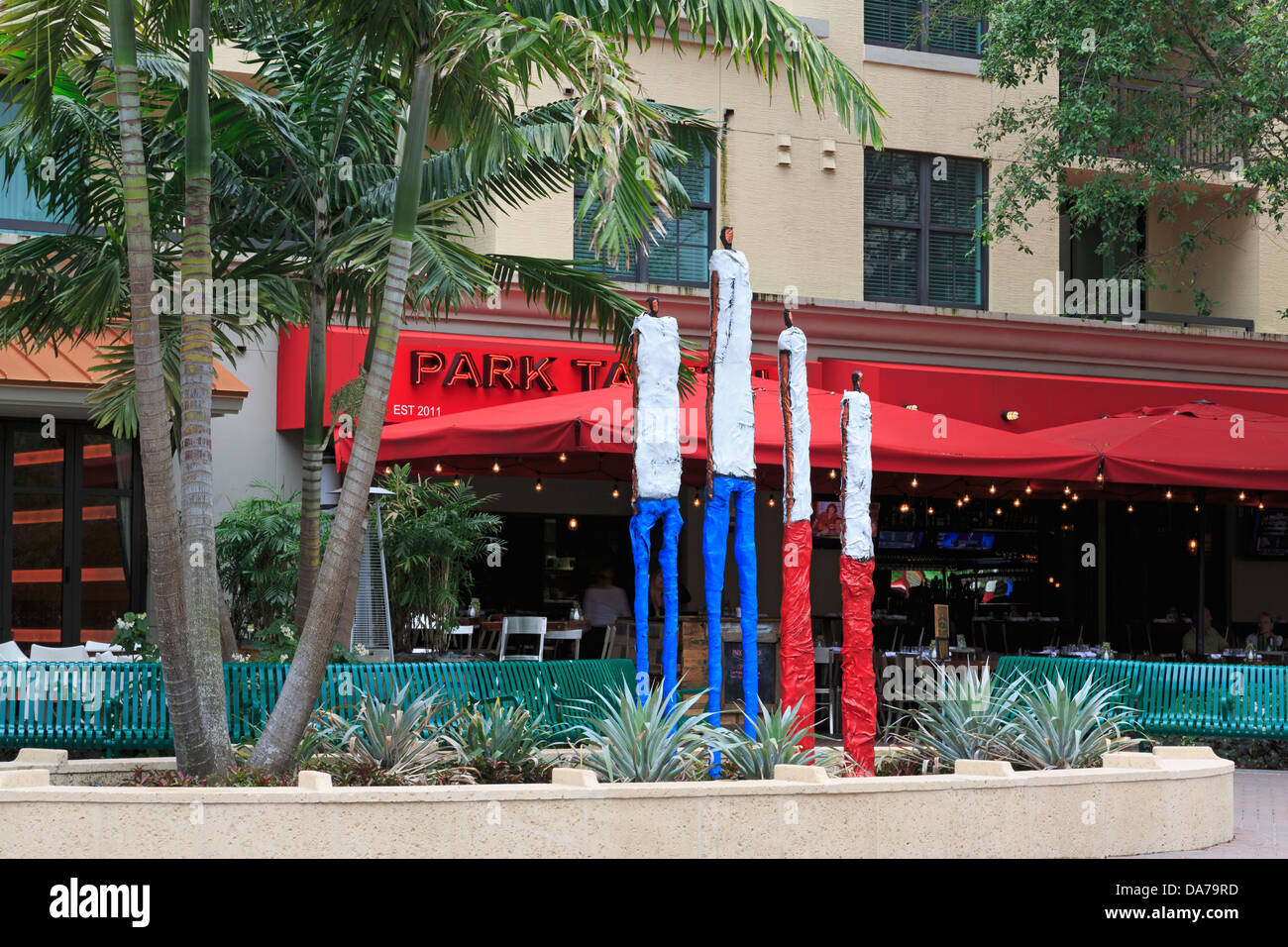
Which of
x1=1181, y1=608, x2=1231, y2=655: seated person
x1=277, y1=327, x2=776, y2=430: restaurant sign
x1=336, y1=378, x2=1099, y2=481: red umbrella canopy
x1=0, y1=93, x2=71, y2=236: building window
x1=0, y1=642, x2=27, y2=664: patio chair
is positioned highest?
x1=0, y1=93, x2=71, y2=236: building window

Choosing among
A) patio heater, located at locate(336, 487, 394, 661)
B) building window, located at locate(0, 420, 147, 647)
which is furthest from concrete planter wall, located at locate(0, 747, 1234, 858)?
building window, located at locate(0, 420, 147, 647)

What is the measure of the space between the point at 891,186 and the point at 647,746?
566 inches

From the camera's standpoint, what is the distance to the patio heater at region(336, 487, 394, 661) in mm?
13602

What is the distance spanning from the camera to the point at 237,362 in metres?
17.8

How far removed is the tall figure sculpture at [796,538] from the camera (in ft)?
29.7

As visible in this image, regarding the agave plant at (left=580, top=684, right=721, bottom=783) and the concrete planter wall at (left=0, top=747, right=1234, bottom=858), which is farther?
the agave plant at (left=580, top=684, right=721, bottom=783)

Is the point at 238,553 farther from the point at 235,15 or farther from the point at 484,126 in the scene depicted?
the point at 484,126

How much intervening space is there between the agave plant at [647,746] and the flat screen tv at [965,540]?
46.9 feet

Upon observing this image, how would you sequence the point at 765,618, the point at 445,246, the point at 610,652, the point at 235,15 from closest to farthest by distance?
the point at 445,246 < the point at 235,15 < the point at 765,618 < the point at 610,652

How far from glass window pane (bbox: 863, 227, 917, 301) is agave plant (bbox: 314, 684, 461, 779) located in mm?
13222

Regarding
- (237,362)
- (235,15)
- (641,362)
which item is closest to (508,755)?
(641,362)

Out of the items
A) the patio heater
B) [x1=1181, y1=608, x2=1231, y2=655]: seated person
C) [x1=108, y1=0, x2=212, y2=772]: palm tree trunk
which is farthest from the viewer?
[x1=1181, y1=608, x2=1231, y2=655]: seated person

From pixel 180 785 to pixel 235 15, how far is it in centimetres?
667

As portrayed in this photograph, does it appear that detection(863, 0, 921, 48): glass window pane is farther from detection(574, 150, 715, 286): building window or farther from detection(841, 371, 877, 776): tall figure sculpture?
detection(841, 371, 877, 776): tall figure sculpture
